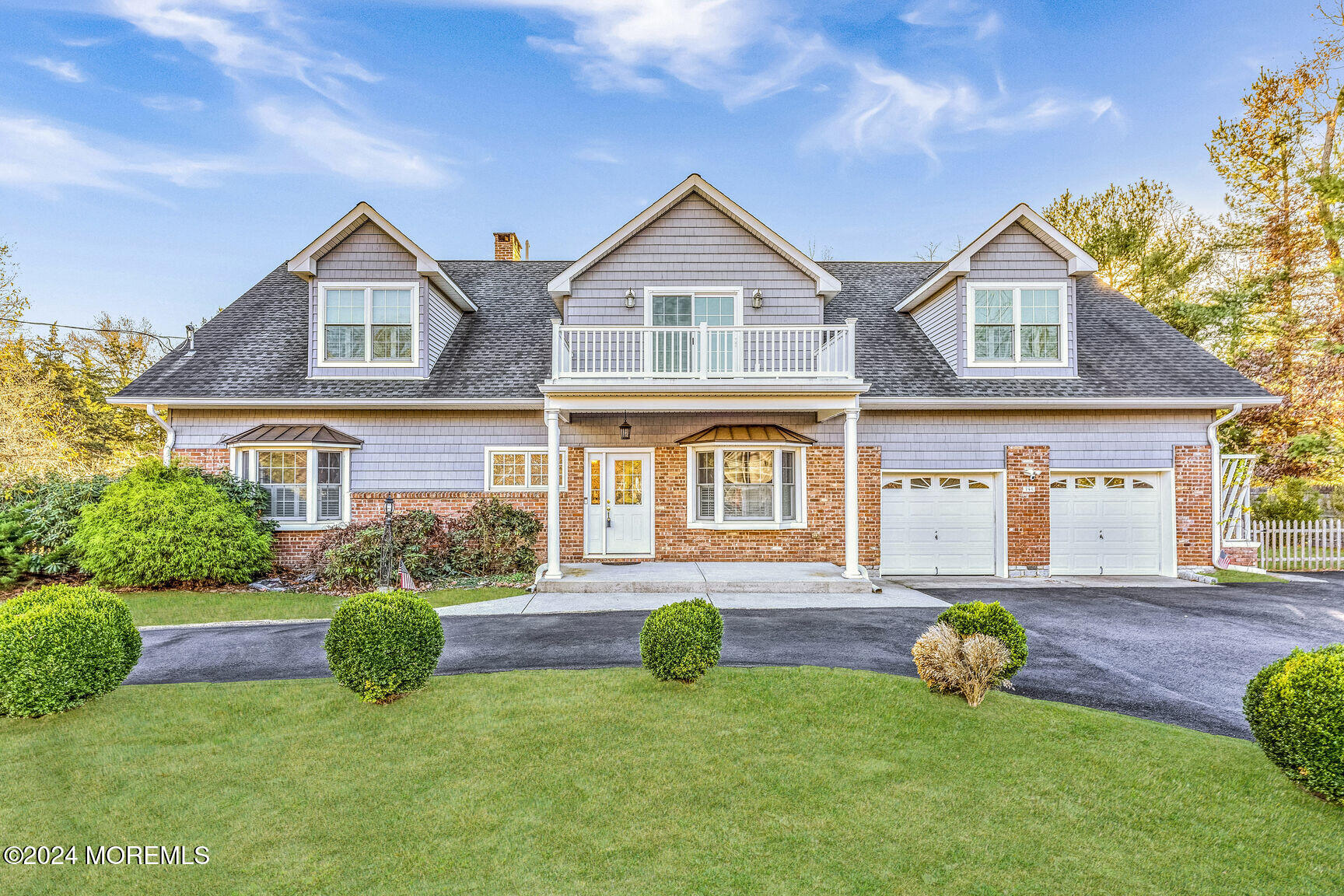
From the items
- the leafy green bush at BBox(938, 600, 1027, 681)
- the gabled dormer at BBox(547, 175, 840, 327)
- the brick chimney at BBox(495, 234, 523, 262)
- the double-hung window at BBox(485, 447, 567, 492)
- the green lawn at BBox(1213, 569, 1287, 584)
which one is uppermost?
the brick chimney at BBox(495, 234, 523, 262)

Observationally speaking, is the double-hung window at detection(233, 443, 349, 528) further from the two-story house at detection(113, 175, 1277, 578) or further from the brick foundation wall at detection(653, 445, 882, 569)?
the brick foundation wall at detection(653, 445, 882, 569)

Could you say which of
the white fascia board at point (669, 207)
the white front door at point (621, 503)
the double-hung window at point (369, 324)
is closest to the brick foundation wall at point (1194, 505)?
the white fascia board at point (669, 207)

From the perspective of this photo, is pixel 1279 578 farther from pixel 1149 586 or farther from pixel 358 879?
pixel 358 879

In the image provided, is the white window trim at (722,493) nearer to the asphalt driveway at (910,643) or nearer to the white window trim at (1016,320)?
the asphalt driveway at (910,643)

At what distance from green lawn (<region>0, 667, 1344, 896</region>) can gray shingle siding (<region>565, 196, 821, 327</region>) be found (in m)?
9.13

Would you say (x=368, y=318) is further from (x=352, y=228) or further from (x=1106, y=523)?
(x=1106, y=523)

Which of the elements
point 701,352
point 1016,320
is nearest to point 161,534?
point 701,352

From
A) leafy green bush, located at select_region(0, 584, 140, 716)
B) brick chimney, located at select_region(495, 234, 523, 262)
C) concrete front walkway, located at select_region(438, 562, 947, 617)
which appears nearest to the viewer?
leafy green bush, located at select_region(0, 584, 140, 716)

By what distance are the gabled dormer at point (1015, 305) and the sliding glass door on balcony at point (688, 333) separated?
16.2ft

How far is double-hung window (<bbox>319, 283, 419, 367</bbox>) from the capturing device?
41.7ft

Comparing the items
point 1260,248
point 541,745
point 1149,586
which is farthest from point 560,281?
point 1260,248

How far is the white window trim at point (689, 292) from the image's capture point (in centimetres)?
1267

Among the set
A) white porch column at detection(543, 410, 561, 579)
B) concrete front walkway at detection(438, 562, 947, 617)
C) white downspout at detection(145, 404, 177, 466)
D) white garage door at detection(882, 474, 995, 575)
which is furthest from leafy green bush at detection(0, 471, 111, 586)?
white garage door at detection(882, 474, 995, 575)

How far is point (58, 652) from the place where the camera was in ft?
15.6
